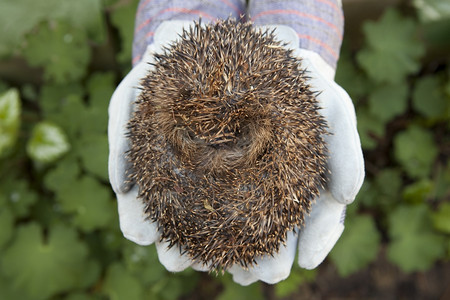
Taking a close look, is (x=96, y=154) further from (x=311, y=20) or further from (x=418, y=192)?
(x=418, y=192)

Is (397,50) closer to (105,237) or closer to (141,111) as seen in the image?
(141,111)

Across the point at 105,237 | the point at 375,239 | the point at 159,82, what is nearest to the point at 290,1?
the point at 159,82

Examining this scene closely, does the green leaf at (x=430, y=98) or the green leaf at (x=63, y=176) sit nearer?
the green leaf at (x=63, y=176)

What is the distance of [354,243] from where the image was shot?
2.94 metres

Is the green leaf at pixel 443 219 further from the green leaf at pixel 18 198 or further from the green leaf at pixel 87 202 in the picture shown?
the green leaf at pixel 18 198

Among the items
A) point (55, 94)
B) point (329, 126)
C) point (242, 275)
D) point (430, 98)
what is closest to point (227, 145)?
point (329, 126)

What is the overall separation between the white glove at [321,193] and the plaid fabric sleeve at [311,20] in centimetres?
8

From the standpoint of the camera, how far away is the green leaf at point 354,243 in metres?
2.94

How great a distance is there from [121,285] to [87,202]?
754mm

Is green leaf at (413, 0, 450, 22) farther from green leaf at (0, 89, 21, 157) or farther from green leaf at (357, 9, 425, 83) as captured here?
green leaf at (0, 89, 21, 157)

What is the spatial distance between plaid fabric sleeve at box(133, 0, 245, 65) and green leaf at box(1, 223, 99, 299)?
1.63 meters

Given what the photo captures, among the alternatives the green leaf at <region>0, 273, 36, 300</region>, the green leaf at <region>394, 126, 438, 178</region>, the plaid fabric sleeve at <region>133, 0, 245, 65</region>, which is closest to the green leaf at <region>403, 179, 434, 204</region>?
the green leaf at <region>394, 126, 438, 178</region>

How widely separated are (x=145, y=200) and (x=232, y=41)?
2.82 feet

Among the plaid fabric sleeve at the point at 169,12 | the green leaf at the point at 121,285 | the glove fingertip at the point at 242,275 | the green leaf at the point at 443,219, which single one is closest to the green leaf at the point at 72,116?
the plaid fabric sleeve at the point at 169,12
